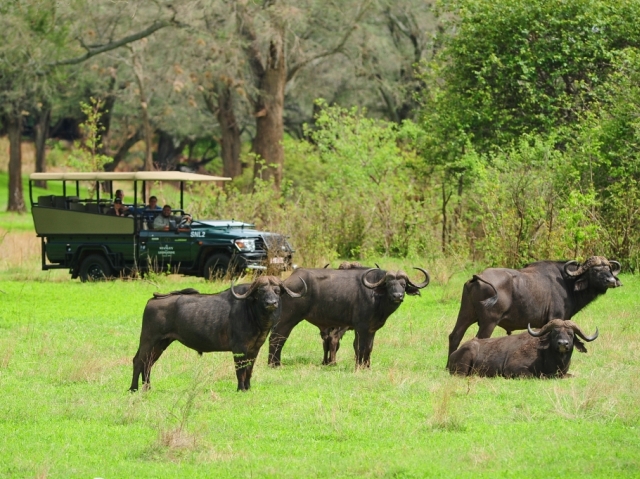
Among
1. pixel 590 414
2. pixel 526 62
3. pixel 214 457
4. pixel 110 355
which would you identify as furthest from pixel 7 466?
pixel 526 62

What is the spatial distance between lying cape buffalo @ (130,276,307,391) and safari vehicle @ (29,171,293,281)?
38.9ft

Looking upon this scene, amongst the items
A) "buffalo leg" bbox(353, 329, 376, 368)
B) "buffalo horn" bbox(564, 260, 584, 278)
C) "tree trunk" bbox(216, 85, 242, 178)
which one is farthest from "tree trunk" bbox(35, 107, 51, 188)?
"buffalo leg" bbox(353, 329, 376, 368)

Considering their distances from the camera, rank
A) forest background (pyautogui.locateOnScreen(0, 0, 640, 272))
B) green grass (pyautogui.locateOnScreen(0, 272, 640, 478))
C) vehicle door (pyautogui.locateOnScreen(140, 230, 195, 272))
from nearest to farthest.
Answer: green grass (pyautogui.locateOnScreen(0, 272, 640, 478)), forest background (pyautogui.locateOnScreen(0, 0, 640, 272)), vehicle door (pyautogui.locateOnScreen(140, 230, 195, 272))

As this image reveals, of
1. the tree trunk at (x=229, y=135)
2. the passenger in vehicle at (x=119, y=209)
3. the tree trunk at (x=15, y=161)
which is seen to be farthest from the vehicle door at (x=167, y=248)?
the tree trunk at (x=15, y=161)

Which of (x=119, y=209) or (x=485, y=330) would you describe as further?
(x=119, y=209)

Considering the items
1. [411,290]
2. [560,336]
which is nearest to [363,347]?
[411,290]

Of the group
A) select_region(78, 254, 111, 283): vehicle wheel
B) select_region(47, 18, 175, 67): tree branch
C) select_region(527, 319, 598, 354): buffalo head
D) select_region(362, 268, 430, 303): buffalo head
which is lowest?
select_region(78, 254, 111, 283): vehicle wheel

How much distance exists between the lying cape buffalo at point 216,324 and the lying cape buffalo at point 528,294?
10.2 feet

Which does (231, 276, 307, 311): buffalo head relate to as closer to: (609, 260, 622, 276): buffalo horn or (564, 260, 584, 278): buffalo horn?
(564, 260, 584, 278): buffalo horn

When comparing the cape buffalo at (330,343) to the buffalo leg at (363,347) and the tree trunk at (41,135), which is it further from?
the tree trunk at (41,135)

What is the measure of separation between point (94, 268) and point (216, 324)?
1419 centimetres

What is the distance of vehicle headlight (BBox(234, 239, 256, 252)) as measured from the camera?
1001 inches

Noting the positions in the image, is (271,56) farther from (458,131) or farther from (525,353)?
(525,353)

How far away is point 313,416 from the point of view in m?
11.2
